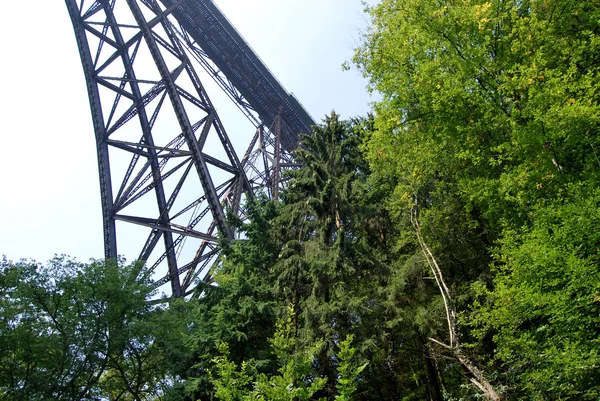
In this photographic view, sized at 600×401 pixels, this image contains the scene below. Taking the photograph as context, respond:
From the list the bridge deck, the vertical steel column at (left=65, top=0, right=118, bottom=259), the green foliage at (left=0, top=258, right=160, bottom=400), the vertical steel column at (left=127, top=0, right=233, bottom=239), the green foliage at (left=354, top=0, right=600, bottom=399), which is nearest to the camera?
the green foliage at (left=354, top=0, right=600, bottom=399)

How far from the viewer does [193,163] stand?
1331 cm

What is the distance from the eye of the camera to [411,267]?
32.3 feet

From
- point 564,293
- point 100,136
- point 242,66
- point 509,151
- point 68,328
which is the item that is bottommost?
point 564,293

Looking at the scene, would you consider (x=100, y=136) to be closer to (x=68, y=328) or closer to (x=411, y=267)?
(x=68, y=328)

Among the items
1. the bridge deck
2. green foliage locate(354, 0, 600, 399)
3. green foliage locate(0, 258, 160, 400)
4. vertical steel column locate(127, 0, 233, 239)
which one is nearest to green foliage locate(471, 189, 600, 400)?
green foliage locate(354, 0, 600, 399)

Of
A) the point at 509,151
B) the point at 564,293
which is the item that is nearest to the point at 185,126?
the point at 509,151

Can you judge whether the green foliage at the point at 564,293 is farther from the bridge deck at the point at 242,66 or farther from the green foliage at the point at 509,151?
the bridge deck at the point at 242,66

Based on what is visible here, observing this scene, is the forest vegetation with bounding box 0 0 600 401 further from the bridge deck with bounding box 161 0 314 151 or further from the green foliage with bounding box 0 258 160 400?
the bridge deck with bounding box 161 0 314 151

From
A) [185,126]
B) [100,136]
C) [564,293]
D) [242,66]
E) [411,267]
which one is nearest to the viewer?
[564,293]

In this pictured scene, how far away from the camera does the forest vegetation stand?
6051 millimetres

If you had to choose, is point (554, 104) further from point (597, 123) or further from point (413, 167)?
point (413, 167)

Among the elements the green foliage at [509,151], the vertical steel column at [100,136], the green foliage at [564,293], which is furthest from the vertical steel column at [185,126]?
the green foliage at [564,293]

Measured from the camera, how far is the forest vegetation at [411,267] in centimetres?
605

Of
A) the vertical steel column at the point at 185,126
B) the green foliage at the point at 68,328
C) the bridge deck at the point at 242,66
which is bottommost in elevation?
the green foliage at the point at 68,328
